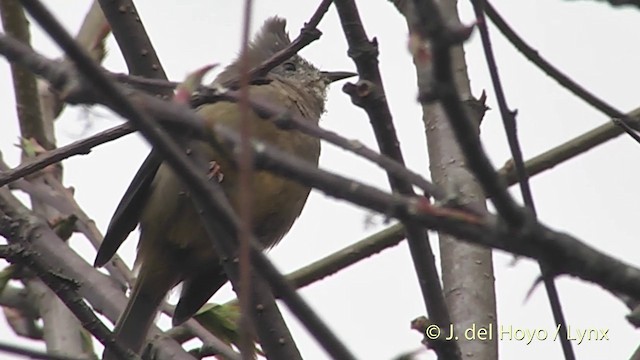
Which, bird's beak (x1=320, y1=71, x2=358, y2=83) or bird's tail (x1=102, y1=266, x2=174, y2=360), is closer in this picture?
bird's tail (x1=102, y1=266, x2=174, y2=360)

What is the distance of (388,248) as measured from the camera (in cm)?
378

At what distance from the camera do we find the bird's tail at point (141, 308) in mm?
4051

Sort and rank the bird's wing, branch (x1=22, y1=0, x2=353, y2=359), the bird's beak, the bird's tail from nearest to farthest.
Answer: branch (x1=22, y1=0, x2=353, y2=359) < the bird's tail < the bird's wing < the bird's beak

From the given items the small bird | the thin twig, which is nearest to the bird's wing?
the small bird

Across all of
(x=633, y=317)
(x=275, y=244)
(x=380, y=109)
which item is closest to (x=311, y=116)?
(x=275, y=244)

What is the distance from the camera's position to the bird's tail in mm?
4051

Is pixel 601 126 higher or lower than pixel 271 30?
lower

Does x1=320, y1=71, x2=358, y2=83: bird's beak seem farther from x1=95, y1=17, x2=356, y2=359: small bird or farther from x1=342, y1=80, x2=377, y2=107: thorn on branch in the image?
x1=342, y1=80, x2=377, y2=107: thorn on branch

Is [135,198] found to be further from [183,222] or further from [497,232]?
[497,232]

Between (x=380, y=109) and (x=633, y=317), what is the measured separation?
0.66 m

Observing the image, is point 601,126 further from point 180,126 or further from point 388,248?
point 180,126

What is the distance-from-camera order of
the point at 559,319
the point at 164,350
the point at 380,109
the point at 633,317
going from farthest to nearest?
the point at 164,350, the point at 380,109, the point at 559,319, the point at 633,317

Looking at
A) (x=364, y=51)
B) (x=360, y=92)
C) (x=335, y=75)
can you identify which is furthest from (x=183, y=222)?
(x=360, y=92)

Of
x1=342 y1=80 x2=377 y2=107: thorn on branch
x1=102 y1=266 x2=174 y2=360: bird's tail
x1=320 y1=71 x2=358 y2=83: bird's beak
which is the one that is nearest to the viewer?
→ x1=342 y1=80 x2=377 y2=107: thorn on branch
